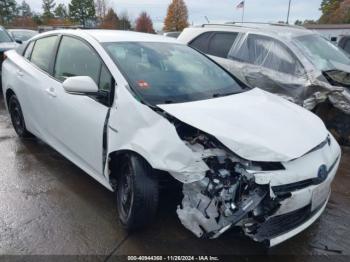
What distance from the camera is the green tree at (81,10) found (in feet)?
228

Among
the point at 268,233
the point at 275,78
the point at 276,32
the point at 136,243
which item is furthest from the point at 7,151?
the point at 276,32

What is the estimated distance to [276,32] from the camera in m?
5.71

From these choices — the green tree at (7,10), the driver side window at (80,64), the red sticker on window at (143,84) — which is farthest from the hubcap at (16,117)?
the green tree at (7,10)

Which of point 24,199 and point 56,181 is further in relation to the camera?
point 56,181

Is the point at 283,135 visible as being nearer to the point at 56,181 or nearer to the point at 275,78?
the point at 56,181

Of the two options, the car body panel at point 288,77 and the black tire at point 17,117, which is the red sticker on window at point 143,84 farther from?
the car body panel at point 288,77

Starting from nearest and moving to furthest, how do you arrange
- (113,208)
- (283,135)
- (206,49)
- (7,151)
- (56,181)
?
(283,135) < (113,208) < (56,181) < (7,151) < (206,49)

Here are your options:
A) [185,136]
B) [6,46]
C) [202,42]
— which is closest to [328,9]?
[202,42]

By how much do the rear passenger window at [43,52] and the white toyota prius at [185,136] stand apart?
0.09 m

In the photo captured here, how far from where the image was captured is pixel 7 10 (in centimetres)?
6425

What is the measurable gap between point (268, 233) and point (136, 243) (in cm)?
107

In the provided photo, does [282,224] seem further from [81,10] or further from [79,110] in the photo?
[81,10]

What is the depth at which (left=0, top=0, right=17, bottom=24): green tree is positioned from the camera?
62.5 meters

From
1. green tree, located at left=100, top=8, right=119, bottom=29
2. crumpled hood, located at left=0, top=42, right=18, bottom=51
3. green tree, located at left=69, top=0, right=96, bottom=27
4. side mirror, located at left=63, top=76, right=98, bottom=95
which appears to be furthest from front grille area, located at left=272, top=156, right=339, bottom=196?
green tree, located at left=69, top=0, right=96, bottom=27
